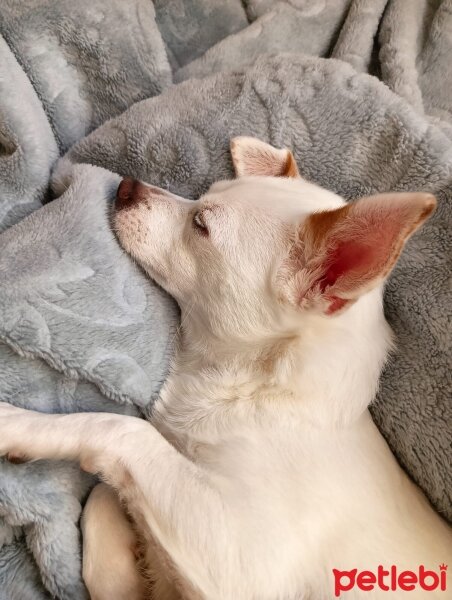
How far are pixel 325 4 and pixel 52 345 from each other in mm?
1452

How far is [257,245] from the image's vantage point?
120 centimetres

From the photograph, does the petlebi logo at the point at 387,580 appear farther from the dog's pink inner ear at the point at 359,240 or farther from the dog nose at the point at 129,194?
the dog nose at the point at 129,194

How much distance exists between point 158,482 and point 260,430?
9.2 inches

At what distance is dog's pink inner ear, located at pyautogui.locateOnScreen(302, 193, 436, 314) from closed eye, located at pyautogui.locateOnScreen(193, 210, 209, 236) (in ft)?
0.76

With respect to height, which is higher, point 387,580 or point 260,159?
point 260,159

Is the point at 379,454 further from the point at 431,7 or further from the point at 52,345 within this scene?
the point at 431,7

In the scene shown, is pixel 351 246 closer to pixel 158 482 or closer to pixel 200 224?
pixel 200 224

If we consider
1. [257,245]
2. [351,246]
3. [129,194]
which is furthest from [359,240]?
[129,194]

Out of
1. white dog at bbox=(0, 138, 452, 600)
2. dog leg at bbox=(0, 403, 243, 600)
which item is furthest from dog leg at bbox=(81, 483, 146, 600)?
dog leg at bbox=(0, 403, 243, 600)

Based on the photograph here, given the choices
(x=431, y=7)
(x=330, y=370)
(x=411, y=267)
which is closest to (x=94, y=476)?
(x=330, y=370)

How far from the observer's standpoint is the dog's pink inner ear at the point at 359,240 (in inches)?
36.3

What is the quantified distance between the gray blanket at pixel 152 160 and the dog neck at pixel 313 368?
4.3 inches

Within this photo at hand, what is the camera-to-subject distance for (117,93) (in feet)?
5.26

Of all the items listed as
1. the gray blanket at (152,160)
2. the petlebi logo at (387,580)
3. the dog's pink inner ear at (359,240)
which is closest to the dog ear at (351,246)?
the dog's pink inner ear at (359,240)
